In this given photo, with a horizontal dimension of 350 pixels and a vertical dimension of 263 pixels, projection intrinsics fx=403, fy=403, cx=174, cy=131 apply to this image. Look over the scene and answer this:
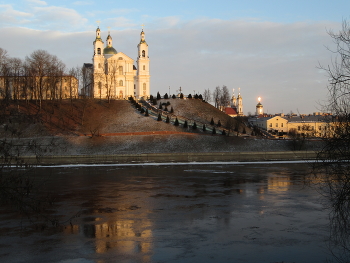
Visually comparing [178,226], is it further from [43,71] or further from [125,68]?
[125,68]

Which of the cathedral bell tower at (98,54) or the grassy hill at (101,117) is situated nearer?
the grassy hill at (101,117)

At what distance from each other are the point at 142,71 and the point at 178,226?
97121mm

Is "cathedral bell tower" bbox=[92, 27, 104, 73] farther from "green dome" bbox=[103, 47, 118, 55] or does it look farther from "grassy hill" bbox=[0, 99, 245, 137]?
"grassy hill" bbox=[0, 99, 245, 137]

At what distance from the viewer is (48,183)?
24.5 m

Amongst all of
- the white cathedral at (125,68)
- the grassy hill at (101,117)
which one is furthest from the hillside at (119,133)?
the white cathedral at (125,68)

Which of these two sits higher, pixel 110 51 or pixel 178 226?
pixel 110 51

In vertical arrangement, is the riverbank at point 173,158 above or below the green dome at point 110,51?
below

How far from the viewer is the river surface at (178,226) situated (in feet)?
33.9

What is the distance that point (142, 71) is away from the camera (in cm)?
10800

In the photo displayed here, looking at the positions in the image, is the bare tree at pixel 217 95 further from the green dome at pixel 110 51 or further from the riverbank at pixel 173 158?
the riverbank at pixel 173 158

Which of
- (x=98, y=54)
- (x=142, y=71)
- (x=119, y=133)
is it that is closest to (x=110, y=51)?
(x=98, y=54)

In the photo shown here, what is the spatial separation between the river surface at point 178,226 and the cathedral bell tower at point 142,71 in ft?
283

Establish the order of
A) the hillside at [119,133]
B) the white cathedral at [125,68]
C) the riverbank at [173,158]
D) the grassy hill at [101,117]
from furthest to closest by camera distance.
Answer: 1. the white cathedral at [125,68]
2. the grassy hill at [101,117]
3. the hillside at [119,133]
4. the riverbank at [173,158]

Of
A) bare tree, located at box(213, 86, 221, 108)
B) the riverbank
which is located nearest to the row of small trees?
bare tree, located at box(213, 86, 221, 108)
